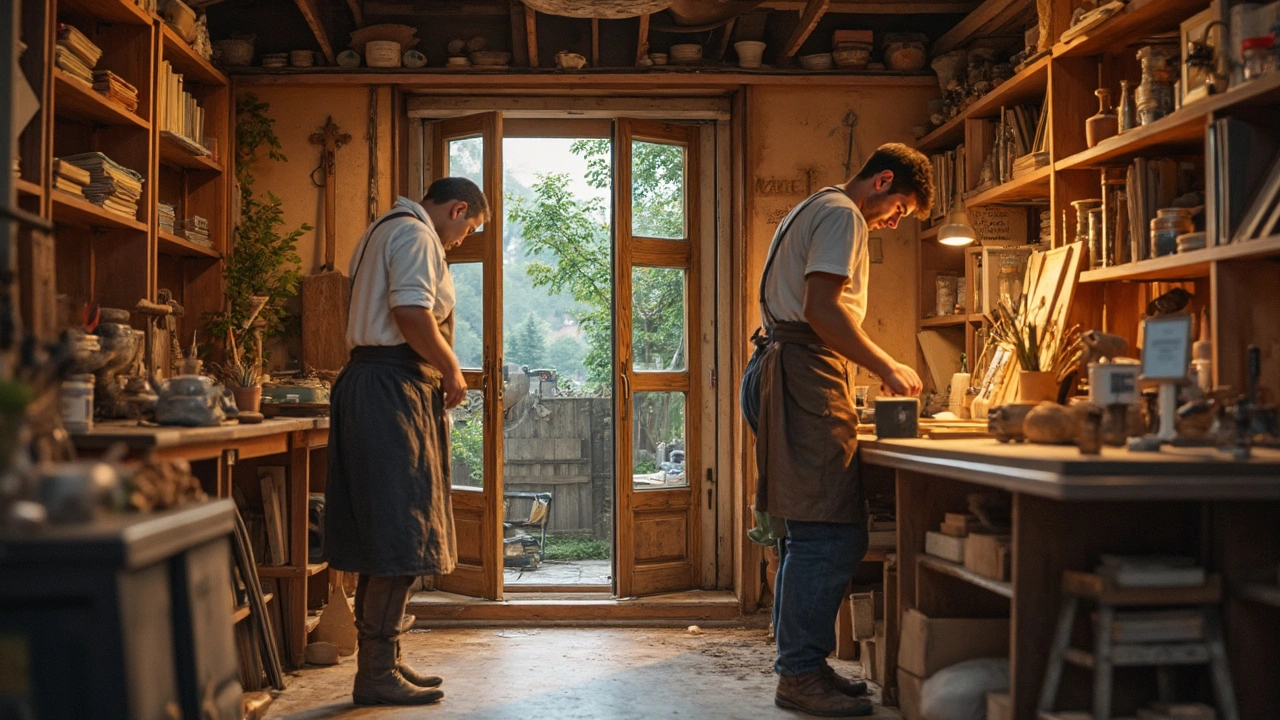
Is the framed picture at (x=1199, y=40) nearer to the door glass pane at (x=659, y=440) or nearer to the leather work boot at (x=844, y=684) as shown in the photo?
the leather work boot at (x=844, y=684)

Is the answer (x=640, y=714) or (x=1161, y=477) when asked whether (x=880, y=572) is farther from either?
(x=1161, y=477)

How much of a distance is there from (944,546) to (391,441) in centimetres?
174

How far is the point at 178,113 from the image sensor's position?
15.0ft

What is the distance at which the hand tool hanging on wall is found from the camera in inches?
206

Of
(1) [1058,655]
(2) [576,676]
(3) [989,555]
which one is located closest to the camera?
(1) [1058,655]

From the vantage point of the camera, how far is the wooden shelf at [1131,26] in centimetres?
340

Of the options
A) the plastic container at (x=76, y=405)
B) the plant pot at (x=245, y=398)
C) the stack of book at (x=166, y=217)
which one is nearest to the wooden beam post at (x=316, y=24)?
the stack of book at (x=166, y=217)

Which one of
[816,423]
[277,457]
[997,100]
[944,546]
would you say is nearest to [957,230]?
[997,100]

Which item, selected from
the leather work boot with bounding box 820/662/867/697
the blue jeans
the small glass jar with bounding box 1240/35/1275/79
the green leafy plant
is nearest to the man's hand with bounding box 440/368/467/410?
the blue jeans

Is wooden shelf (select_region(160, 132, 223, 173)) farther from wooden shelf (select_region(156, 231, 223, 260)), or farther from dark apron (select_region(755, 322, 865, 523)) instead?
dark apron (select_region(755, 322, 865, 523))

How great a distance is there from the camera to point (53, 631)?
165 cm

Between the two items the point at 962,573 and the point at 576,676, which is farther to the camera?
the point at 576,676

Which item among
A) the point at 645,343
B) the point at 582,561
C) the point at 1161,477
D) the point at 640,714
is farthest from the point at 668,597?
the point at 1161,477

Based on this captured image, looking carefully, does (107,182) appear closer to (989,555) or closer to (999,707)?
(989,555)
